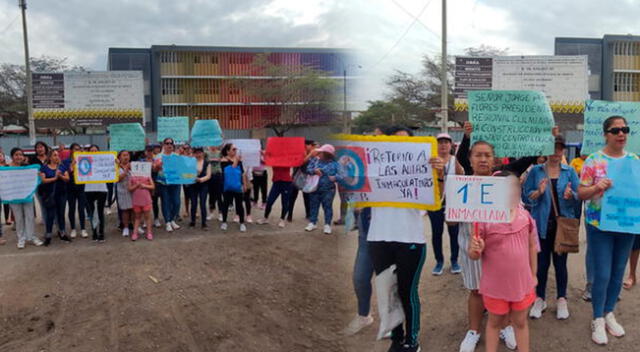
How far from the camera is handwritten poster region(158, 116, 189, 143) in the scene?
37.3 ft

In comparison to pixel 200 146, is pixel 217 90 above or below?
above

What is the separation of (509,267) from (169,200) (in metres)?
6.26

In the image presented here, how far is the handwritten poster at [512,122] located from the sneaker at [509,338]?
1.30m

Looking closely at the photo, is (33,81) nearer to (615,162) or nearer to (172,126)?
(172,126)

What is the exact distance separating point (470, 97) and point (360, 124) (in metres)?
1.17

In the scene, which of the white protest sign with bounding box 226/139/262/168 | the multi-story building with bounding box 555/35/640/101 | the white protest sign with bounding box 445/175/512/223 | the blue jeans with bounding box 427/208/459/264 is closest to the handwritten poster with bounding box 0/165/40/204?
the white protest sign with bounding box 226/139/262/168

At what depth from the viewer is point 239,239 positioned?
24.2ft

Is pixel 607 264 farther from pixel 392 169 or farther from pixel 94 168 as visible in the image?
pixel 94 168

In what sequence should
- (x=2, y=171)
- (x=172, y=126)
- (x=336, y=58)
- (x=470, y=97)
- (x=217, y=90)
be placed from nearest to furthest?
1. (x=336, y=58)
2. (x=470, y=97)
3. (x=2, y=171)
4. (x=172, y=126)
5. (x=217, y=90)

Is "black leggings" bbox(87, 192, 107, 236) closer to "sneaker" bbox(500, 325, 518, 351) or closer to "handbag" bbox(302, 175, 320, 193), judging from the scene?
"handbag" bbox(302, 175, 320, 193)

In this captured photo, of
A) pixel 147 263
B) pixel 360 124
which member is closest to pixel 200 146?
pixel 147 263

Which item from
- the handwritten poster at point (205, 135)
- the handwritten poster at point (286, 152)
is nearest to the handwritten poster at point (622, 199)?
the handwritten poster at point (286, 152)

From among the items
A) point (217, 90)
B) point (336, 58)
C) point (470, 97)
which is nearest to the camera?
point (336, 58)

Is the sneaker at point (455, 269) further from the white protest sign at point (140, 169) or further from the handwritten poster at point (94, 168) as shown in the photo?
the handwritten poster at point (94, 168)
